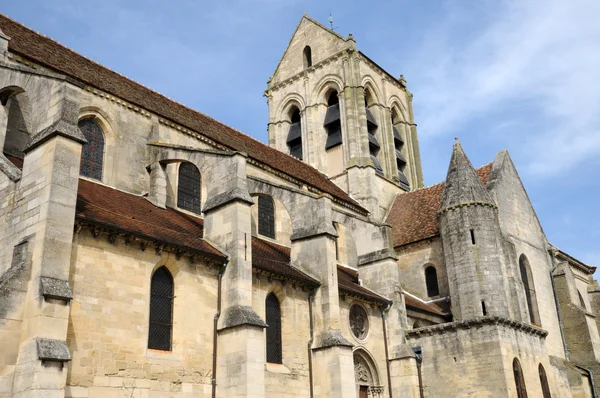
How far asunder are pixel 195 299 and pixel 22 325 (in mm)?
3807

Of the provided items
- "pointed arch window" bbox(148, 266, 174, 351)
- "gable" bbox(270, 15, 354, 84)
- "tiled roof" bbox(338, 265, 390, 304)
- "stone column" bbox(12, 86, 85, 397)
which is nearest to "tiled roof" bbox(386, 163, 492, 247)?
"tiled roof" bbox(338, 265, 390, 304)

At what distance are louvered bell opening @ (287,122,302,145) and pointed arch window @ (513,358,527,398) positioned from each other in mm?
16389

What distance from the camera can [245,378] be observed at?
1223 centimetres

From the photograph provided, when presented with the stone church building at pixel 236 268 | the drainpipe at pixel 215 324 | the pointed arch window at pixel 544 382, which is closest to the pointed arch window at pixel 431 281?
the stone church building at pixel 236 268

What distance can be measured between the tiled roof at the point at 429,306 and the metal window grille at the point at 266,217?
4.89 m

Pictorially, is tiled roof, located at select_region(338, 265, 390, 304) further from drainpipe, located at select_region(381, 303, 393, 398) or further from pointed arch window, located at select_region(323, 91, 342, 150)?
pointed arch window, located at select_region(323, 91, 342, 150)

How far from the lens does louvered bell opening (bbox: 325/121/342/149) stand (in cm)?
2928

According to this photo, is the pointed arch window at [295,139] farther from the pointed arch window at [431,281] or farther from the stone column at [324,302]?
the stone column at [324,302]

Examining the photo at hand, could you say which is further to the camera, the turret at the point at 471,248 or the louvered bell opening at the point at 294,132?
the louvered bell opening at the point at 294,132

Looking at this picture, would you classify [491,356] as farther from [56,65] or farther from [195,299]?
[56,65]

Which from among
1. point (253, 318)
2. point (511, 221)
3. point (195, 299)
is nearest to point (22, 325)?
point (195, 299)

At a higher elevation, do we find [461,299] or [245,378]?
[461,299]

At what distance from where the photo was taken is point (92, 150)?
15.7m

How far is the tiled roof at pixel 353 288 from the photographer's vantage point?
55.6ft
